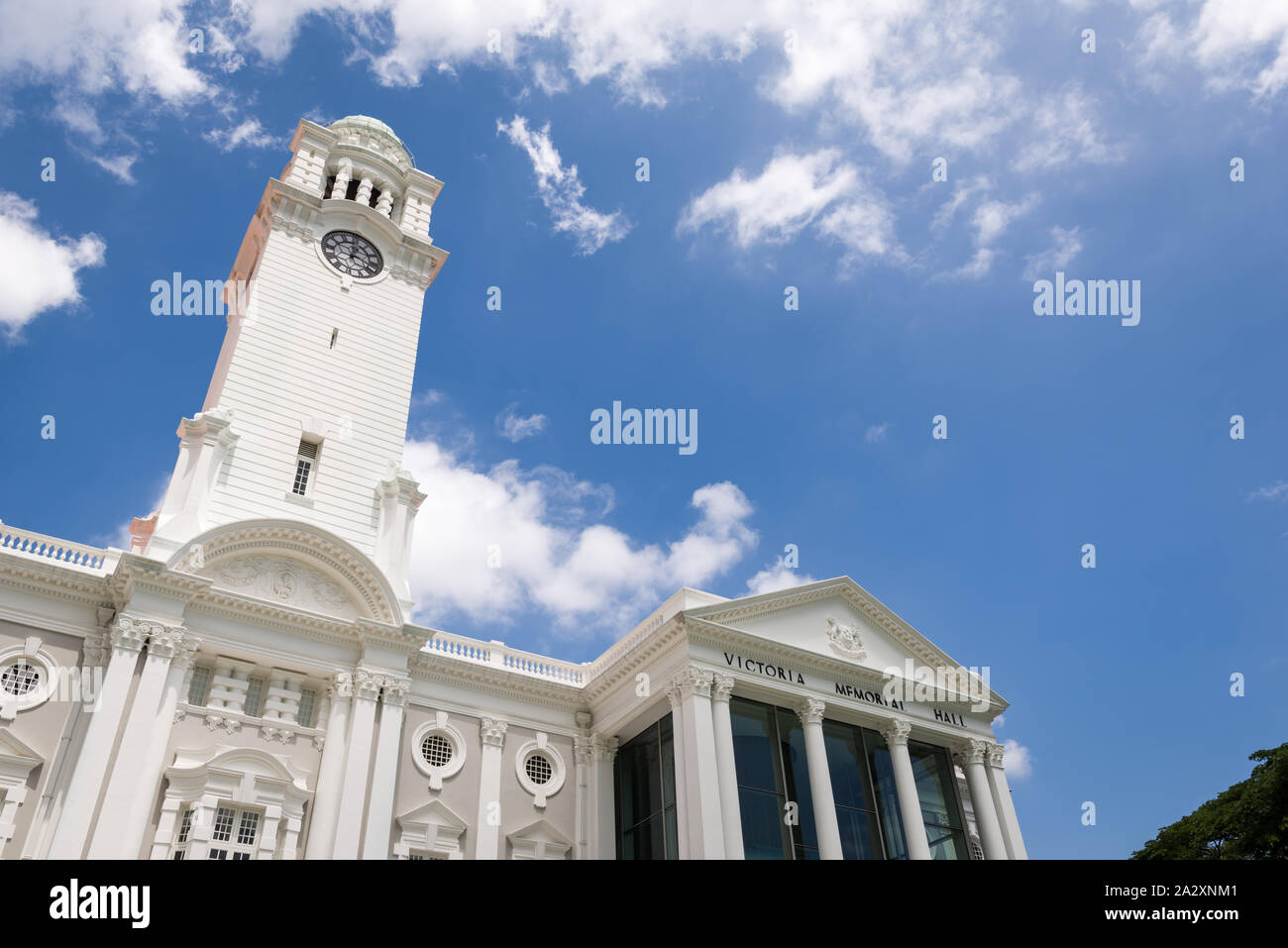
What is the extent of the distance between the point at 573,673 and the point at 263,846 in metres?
11.8

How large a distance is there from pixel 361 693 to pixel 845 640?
15726 mm

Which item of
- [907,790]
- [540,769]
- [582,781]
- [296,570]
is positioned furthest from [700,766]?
A: [296,570]

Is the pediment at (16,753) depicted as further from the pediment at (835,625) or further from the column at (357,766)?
the pediment at (835,625)

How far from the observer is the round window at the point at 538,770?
31234 mm

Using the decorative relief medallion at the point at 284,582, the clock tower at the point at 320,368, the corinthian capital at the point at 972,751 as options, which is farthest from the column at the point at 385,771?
the corinthian capital at the point at 972,751

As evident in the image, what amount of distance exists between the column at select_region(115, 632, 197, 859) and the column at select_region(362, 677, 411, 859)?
5.44 m

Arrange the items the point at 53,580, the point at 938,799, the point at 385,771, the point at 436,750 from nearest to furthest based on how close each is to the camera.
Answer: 1. the point at 53,580
2. the point at 385,771
3. the point at 436,750
4. the point at 938,799

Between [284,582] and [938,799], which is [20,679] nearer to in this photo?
[284,582]

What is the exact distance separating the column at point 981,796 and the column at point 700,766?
10607 mm

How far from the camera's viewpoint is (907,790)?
101ft

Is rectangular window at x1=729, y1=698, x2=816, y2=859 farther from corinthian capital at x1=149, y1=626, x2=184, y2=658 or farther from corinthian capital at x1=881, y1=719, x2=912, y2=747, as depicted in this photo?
corinthian capital at x1=149, y1=626, x2=184, y2=658

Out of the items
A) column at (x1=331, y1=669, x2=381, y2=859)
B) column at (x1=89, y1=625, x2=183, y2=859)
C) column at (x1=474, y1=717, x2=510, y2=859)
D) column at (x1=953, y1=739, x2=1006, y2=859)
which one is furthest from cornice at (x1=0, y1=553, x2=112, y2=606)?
column at (x1=953, y1=739, x2=1006, y2=859)

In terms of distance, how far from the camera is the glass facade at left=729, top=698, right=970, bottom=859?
93.6 ft
